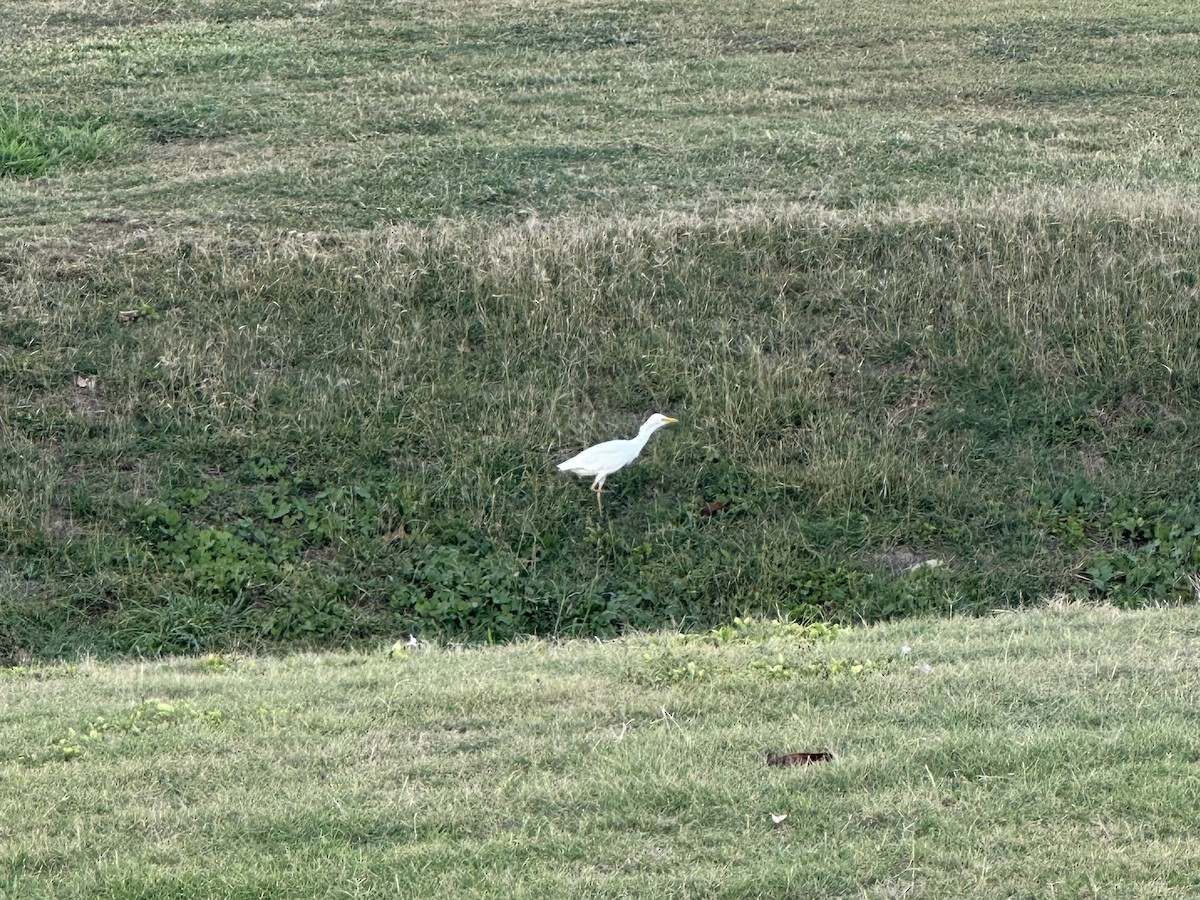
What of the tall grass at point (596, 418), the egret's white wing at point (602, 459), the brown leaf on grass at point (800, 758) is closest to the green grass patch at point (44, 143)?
the tall grass at point (596, 418)

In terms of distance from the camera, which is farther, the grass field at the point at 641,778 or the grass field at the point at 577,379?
the grass field at the point at 577,379

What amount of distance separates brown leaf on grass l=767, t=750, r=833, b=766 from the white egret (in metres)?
4.78

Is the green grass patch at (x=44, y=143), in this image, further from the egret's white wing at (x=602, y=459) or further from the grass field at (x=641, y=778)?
the grass field at (x=641, y=778)

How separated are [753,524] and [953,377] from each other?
2.41m

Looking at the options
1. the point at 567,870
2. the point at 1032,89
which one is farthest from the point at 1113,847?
the point at 1032,89

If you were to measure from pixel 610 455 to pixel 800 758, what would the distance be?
191 inches

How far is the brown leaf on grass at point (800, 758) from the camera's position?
5.15m

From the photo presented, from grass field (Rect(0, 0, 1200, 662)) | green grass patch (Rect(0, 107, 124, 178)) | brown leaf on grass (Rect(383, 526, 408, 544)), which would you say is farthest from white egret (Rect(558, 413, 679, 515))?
green grass patch (Rect(0, 107, 124, 178))

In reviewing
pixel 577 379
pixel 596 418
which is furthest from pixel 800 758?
pixel 577 379

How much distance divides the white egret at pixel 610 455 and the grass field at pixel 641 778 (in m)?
3.08

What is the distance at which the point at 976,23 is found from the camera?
71.7 ft

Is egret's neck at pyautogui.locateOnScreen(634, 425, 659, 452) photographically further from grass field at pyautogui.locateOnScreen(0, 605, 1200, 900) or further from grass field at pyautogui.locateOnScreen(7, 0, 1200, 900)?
grass field at pyautogui.locateOnScreen(0, 605, 1200, 900)

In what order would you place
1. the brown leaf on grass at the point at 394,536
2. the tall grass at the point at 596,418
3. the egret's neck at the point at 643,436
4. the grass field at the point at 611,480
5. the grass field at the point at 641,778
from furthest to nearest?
the brown leaf on grass at the point at 394,536 < the egret's neck at the point at 643,436 < the tall grass at the point at 596,418 < the grass field at the point at 611,480 < the grass field at the point at 641,778

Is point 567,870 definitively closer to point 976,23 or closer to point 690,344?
point 690,344
